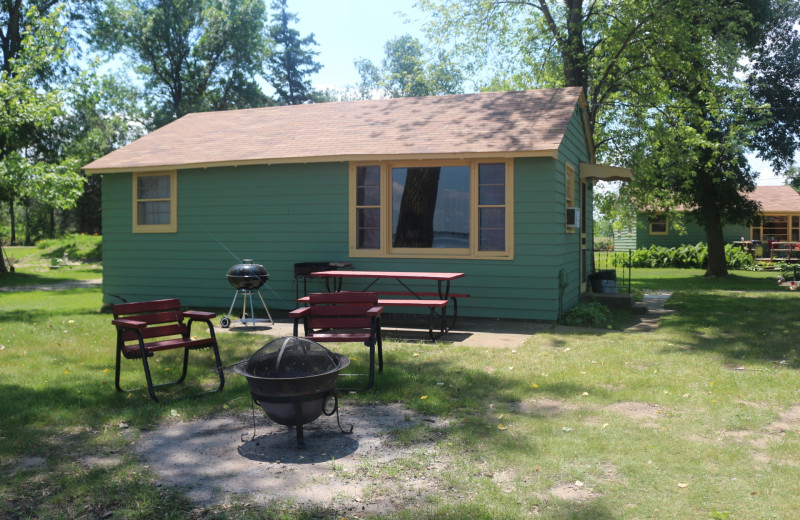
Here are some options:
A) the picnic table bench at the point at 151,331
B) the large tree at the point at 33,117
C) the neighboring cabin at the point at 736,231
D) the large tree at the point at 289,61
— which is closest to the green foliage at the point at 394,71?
the large tree at the point at 289,61

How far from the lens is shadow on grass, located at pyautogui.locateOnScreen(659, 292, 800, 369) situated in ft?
26.8

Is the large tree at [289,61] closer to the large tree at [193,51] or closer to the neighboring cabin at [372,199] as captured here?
the large tree at [193,51]

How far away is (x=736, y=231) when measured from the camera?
34.9 metres

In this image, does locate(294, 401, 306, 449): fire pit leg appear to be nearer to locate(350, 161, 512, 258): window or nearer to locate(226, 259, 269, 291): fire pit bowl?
locate(226, 259, 269, 291): fire pit bowl

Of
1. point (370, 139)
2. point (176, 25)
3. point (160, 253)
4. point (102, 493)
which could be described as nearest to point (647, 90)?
point (370, 139)

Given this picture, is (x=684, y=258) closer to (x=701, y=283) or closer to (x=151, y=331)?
(x=701, y=283)

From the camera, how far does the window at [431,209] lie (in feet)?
35.0

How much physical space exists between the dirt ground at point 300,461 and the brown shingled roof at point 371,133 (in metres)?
6.21

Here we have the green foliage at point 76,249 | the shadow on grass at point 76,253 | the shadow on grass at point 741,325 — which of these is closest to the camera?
the shadow on grass at point 741,325

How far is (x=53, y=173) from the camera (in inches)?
563

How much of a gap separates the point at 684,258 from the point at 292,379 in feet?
95.9

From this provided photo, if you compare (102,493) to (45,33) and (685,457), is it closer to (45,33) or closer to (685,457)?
(685,457)

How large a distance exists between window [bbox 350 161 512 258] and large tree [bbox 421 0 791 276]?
29.1 ft

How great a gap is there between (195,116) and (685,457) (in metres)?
14.9
